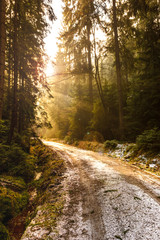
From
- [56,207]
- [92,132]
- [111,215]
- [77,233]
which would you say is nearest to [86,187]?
[56,207]

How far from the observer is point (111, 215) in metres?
2.96

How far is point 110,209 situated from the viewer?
3174mm

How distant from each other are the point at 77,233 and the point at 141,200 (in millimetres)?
1797

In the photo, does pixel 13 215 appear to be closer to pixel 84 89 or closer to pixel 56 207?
pixel 56 207

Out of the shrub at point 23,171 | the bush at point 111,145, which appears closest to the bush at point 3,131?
the shrub at point 23,171

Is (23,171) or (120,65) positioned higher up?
(120,65)

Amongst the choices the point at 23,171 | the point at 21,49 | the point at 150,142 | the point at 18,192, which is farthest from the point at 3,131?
the point at 21,49

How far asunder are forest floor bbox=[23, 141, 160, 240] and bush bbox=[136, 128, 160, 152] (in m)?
2.51

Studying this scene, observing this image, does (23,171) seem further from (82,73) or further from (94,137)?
A: (82,73)

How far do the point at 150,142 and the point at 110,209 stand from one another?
5592 millimetres

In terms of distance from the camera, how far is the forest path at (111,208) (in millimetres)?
2482

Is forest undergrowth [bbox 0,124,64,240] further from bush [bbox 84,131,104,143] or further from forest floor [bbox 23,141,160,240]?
bush [bbox 84,131,104,143]

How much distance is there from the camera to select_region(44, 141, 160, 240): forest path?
2482mm

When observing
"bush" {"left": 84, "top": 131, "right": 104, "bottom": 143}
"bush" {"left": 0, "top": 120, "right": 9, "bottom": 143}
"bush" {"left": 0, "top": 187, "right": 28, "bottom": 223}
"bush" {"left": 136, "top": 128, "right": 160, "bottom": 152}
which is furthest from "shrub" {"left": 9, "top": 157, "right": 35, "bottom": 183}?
"bush" {"left": 84, "top": 131, "right": 104, "bottom": 143}
